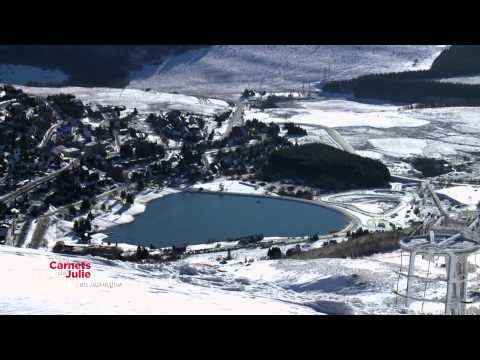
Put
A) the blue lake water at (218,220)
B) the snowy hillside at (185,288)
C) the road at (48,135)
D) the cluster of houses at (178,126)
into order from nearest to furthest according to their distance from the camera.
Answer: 1. the snowy hillside at (185,288)
2. the blue lake water at (218,220)
3. the road at (48,135)
4. the cluster of houses at (178,126)

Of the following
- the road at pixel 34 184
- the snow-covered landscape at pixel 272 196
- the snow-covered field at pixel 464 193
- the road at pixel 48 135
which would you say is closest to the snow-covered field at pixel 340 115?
the snow-covered landscape at pixel 272 196

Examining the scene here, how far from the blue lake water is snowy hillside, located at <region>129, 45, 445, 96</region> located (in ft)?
55.2

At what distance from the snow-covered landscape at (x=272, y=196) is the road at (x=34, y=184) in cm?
21

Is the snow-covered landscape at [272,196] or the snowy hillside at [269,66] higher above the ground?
the snowy hillside at [269,66]

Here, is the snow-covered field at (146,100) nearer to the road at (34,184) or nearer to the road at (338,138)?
the road at (338,138)

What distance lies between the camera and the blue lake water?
12.8 metres

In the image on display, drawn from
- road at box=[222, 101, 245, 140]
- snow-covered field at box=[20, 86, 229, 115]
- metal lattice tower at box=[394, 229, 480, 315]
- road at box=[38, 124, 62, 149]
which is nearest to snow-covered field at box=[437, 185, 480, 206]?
road at box=[222, 101, 245, 140]

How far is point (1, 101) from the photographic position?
70.7 feet

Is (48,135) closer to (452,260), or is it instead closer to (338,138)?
(338,138)

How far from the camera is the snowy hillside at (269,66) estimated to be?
111 ft

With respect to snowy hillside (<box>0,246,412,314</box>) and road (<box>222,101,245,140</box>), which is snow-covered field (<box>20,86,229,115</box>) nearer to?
road (<box>222,101,245,140</box>)

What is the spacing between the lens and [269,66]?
36531mm

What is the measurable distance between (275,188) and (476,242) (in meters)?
10.9
